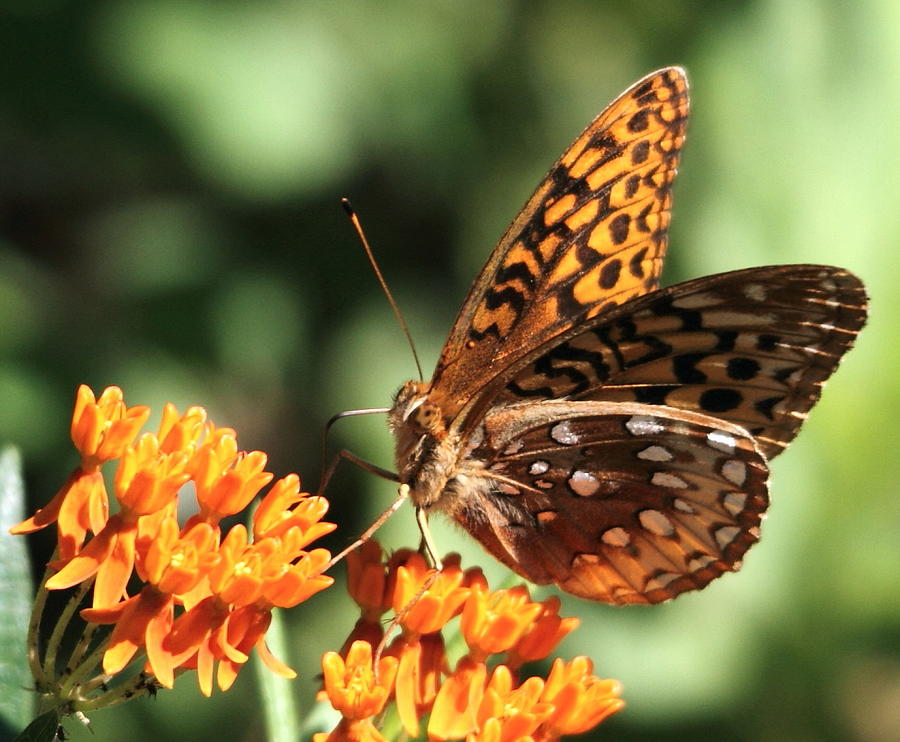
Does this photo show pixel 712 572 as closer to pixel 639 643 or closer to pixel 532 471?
pixel 532 471

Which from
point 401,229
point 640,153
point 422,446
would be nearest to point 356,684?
point 422,446

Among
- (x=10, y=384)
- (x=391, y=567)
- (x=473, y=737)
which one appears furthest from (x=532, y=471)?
(x=10, y=384)

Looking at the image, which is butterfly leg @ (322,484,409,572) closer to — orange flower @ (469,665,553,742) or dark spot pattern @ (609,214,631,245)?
orange flower @ (469,665,553,742)

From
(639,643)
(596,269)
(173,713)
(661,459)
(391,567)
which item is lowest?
(173,713)

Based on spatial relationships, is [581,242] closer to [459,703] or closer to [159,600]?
[459,703]

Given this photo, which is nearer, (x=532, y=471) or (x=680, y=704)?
(x=532, y=471)

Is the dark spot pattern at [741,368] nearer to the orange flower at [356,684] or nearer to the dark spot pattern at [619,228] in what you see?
the dark spot pattern at [619,228]
